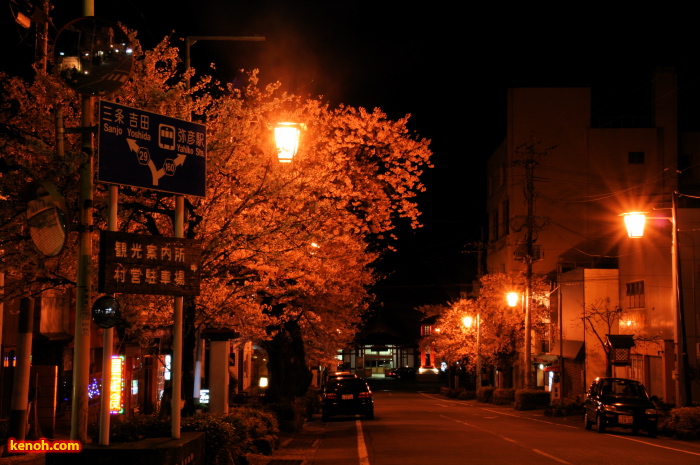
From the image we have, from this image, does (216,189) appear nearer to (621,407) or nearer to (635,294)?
(621,407)

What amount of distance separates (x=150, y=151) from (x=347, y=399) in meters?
21.1

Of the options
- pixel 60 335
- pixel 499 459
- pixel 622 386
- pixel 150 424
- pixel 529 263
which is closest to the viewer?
pixel 150 424

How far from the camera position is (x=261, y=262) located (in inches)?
543

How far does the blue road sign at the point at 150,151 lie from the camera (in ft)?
30.4

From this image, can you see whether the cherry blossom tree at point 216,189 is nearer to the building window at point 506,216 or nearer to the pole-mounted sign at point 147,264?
the pole-mounted sign at point 147,264

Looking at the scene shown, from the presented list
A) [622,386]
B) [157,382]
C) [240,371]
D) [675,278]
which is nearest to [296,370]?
[157,382]

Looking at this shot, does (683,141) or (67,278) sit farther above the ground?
(683,141)

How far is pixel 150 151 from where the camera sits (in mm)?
9766

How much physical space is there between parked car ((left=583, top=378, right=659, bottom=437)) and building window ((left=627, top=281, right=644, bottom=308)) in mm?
11317

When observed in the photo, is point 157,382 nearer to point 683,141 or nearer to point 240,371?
point 240,371

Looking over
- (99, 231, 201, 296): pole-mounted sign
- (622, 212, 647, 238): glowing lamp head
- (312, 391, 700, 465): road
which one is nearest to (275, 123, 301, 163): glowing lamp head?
(99, 231, 201, 296): pole-mounted sign

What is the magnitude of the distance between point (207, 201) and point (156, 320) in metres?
2.57

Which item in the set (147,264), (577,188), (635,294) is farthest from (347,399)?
(577,188)

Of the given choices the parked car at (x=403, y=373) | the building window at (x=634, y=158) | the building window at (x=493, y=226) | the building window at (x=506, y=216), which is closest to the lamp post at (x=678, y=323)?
the building window at (x=634, y=158)
